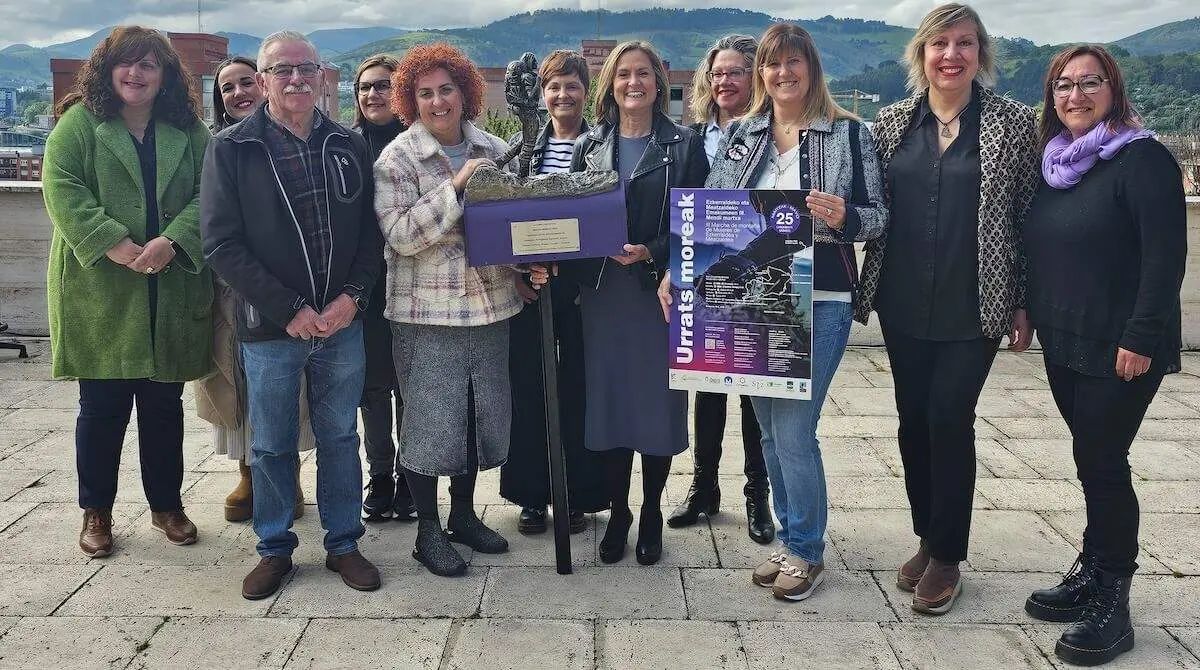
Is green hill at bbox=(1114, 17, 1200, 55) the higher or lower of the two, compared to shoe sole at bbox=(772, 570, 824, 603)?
higher

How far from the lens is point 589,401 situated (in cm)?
346

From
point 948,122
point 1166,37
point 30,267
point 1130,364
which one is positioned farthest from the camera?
point 1166,37

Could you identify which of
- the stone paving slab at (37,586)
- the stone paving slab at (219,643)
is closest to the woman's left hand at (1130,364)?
the stone paving slab at (219,643)

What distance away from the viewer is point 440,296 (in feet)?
10.6

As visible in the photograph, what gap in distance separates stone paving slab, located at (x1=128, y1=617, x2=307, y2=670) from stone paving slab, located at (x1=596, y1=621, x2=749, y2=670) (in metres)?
0.99

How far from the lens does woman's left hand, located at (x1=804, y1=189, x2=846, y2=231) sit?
283cm

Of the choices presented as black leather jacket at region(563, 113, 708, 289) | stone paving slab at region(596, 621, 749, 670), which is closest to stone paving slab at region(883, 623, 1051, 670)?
stone paving slab at region(596, 621, 749, 670)

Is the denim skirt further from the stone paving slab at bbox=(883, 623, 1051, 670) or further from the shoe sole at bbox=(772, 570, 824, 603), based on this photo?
the stone paving slab at bbox=(883, 623, 1051, 670)

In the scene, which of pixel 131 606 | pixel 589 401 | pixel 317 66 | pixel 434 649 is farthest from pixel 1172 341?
pixel 131 606

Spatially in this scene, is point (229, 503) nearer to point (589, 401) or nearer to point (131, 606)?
point (131, 606)

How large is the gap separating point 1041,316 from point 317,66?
2.48 meters

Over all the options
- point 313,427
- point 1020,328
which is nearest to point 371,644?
point 313,427

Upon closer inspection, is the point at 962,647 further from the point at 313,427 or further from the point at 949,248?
the point at 313,427

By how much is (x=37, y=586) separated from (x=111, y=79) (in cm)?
185
